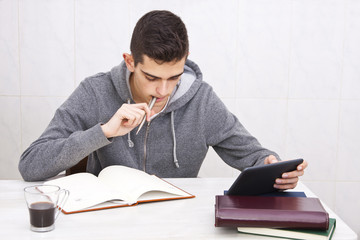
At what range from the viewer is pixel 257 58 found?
2.37 metres

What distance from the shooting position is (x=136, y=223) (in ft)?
3.15

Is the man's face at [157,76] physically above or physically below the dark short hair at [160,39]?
below

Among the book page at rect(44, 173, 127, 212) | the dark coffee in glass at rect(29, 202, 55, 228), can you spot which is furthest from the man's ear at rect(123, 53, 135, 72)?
the dark coffee in glass at rect(29, 202, 55, 228)

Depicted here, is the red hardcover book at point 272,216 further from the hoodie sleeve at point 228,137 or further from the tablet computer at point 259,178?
the hoodie sleeve at point 228,137

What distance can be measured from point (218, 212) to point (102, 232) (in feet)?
0.90

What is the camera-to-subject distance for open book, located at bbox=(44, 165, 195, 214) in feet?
3.47

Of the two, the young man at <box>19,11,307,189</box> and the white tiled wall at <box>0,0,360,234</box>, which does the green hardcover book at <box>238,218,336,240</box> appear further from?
the white tiled wall at <box>0,0,360,234</box>

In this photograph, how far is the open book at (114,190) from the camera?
1059mm

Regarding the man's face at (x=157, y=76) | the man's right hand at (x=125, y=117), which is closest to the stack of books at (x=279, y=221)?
the man's right hand at (x=125, y=117)

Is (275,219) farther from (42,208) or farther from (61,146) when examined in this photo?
(61,146)

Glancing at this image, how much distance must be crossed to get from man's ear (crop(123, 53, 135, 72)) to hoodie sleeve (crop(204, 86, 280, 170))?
365 mm

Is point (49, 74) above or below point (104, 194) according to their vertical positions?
above

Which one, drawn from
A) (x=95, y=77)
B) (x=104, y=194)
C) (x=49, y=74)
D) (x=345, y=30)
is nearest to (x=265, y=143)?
(x=345, y=30)

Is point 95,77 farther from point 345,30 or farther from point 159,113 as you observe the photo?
point 345,30
